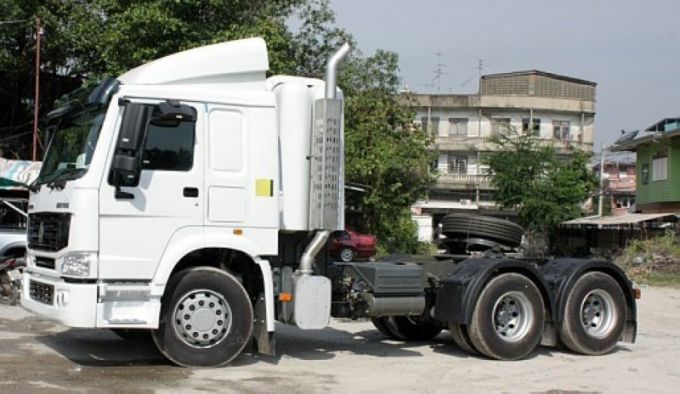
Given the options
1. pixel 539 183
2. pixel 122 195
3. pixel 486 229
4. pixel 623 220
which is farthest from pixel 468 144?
pixel 122 195

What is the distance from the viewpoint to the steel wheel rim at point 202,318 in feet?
26.3

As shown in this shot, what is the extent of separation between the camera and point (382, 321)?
36.6 feet

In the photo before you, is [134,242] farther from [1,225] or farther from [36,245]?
[1,225]

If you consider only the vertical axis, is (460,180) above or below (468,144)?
below

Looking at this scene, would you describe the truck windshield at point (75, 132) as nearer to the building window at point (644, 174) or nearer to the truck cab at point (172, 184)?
the truck cab at point (172, 184)

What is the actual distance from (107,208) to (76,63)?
25.9 m

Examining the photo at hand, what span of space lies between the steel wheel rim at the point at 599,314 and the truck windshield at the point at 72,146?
20.8 feet

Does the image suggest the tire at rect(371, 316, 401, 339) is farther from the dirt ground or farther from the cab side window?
the cab side window

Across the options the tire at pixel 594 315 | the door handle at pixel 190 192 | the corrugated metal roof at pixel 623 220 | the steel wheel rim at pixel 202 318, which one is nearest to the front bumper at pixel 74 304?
the steel wheel rim at pixel 202 318

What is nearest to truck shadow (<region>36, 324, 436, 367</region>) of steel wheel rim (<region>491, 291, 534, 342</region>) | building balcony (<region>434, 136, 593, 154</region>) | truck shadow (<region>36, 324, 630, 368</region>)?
truck shadow (<region>36, 324, 630, 368</region>)

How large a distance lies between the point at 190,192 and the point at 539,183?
38193 mm

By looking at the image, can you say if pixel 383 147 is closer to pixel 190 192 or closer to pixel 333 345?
pixel 333 345

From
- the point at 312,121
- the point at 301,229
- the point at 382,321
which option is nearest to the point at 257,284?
the point at 301,229

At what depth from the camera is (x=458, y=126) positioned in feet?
214
